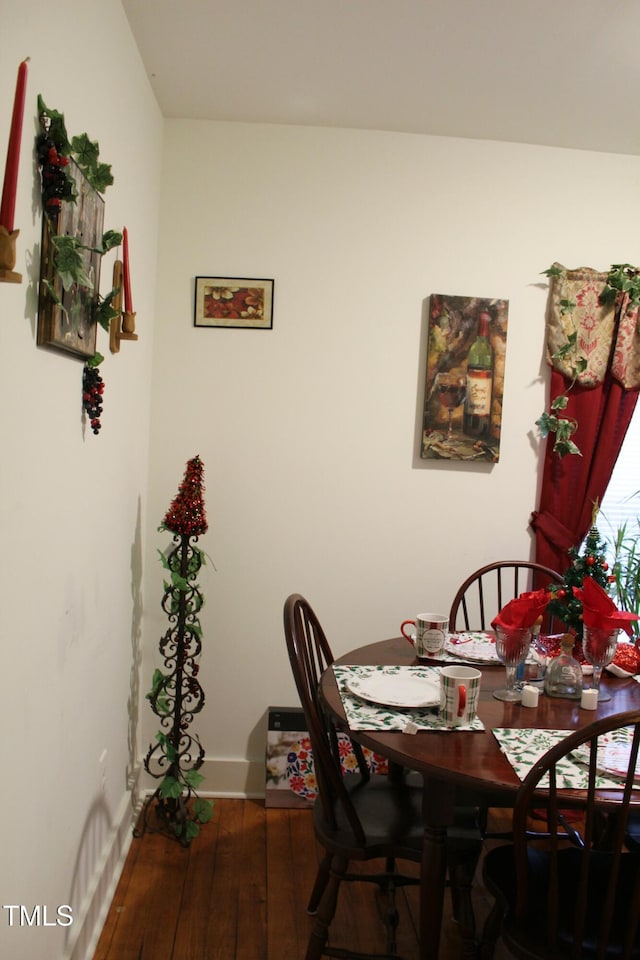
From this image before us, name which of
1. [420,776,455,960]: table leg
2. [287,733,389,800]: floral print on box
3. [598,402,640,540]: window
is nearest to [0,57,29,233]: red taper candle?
[420,776,455,960]: table leg

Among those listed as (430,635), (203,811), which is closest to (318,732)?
(430,635)

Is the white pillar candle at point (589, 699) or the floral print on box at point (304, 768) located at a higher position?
the white pillar candle at point (589, 699)

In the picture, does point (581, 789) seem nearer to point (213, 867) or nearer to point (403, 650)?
point (403, 650)

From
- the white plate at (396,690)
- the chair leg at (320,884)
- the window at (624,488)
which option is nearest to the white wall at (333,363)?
the window at (624,488)

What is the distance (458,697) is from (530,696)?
247mm

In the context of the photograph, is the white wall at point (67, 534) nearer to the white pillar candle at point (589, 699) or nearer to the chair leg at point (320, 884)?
the chair leg at point (320, 884)

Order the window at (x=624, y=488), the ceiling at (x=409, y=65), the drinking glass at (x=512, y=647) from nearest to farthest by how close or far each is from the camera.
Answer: the drinking glass at (x=512, y=647) < the ceiling at (x=409, y=65) < the window at (x=624, y=488)

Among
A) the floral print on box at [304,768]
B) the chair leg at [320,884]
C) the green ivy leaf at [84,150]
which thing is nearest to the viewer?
the green ivy leaf at [84,150]

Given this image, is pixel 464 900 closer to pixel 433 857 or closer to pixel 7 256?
pixel 433 857

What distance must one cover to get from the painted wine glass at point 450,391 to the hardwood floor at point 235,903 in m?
1.67

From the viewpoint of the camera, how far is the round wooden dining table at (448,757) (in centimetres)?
150

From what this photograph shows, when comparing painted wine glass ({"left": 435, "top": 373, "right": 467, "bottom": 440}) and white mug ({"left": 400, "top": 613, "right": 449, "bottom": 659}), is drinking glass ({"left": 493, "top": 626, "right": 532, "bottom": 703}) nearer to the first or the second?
white mug ({"left": 400, "top": 613, "right": 449, "bottom": 659})

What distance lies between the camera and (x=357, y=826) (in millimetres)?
1818

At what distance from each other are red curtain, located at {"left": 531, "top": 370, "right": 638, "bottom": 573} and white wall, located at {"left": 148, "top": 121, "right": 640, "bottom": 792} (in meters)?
0.14
